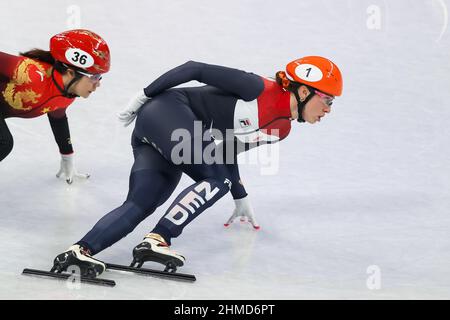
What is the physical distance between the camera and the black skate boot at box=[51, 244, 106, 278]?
22.0ft

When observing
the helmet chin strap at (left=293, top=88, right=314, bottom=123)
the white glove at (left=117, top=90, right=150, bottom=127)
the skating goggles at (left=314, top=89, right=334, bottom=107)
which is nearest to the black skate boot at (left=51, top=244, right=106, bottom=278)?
the white glove at (left=117, top=90, right=150, bottom=127)

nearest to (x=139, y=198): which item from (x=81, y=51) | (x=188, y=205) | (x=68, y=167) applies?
(x=188, y=205)

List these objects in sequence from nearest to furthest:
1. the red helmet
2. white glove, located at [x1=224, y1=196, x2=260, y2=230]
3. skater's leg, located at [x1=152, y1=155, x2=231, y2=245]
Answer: skater's leg, located at [x1=152, y1=155, x2=231, y2=245]
the red helmet
white glove, located at [x1=224, y1=196, x2=260, y2=230]

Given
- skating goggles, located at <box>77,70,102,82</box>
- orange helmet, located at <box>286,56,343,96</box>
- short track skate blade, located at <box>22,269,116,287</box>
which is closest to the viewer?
short track skate blade, located at <box>22,269,116,287</box>

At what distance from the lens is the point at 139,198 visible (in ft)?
23.5

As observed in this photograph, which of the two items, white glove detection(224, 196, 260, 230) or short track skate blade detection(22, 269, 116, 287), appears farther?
white glove detection(224, 196, 260, 230)

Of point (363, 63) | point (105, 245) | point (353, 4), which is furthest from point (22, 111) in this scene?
point (353, 4)

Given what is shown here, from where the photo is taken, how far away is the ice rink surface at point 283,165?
7.12m

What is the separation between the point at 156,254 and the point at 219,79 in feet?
4.10

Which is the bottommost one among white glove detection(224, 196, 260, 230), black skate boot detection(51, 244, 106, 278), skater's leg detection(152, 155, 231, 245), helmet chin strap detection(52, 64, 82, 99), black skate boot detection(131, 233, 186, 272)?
black skate boot detection(51, 244, 106, 278)

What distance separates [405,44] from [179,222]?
488cm

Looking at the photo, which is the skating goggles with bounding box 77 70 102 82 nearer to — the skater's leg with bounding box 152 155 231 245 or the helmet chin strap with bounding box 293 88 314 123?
the skater's leg with bounding box 152 155 231 245

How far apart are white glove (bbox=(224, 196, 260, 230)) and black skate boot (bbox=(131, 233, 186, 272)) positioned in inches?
40.0
